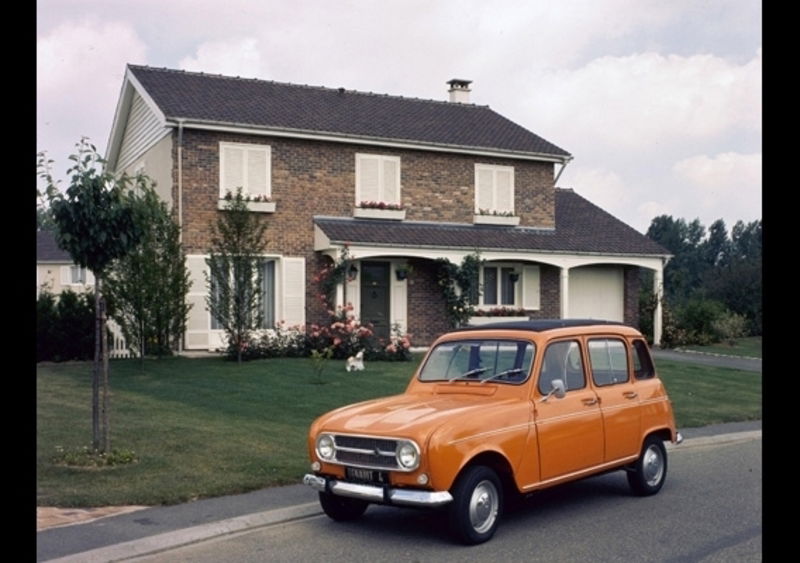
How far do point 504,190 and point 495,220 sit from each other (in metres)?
1.05

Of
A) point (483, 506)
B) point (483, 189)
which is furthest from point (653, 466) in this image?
point (483, 189)

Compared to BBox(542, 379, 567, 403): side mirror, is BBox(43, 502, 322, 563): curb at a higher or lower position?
lower

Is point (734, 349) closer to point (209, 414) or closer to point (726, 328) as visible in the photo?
point (726, 328)

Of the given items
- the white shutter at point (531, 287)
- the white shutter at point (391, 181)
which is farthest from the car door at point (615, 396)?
the white shutter at point (531, 287)

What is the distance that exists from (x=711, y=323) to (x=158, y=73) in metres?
18.7

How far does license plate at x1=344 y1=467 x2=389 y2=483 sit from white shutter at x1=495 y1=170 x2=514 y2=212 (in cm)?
2086

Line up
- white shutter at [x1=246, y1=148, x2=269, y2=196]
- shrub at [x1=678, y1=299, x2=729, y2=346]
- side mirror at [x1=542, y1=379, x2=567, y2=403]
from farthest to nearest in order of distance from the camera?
shrub at [x1=678, y1=299, x2=729, y2=346]
white shutter at [x1=246, y1=148, x2=269, y2=196]
side mirror at [x1=542, y1=379, x2=567, y2=403]

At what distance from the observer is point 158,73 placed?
1045 inches

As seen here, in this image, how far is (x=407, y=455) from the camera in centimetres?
760

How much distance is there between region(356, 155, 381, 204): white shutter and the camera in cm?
2592

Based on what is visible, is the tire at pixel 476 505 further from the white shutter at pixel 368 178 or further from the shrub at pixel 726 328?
the shrub at pixel 726 328

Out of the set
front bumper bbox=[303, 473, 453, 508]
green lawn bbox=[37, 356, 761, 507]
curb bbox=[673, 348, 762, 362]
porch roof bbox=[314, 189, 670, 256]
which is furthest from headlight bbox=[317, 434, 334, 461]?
curb bbox=[673, 348, 762, 362]

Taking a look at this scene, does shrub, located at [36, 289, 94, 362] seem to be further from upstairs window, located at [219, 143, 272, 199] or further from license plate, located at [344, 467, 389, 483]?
license plate, located at [344, 467, 389, 483]
